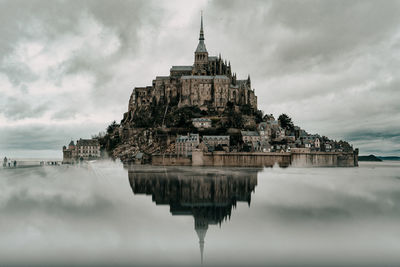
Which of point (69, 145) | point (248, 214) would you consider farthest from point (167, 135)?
point (248, 214)

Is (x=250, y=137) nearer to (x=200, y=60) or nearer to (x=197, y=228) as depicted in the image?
(x=200, y=60)

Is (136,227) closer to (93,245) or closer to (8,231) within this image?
(93,245)

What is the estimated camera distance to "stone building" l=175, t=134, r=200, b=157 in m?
52.1

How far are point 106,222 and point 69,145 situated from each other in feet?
215

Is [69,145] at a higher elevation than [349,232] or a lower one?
higher

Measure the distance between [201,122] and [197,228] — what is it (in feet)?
153

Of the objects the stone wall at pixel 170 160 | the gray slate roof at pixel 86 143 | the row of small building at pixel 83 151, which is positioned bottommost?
the stone wall at pixel 170 160

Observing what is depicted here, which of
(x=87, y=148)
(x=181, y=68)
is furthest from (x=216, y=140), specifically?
(x=87, y=148)

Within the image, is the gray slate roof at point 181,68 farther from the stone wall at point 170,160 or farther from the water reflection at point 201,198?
the water reflection at point 201,198

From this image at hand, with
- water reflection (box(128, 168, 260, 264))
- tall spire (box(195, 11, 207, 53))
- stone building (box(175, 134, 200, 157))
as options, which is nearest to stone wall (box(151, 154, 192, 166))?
stone building (box(175, 134, 200, 157))

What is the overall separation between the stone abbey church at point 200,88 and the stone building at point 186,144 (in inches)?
495

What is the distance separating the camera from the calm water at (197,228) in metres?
8.98

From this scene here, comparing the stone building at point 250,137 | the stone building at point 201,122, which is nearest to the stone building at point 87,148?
the stone building at point 201,122

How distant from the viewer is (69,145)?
7356 cm
